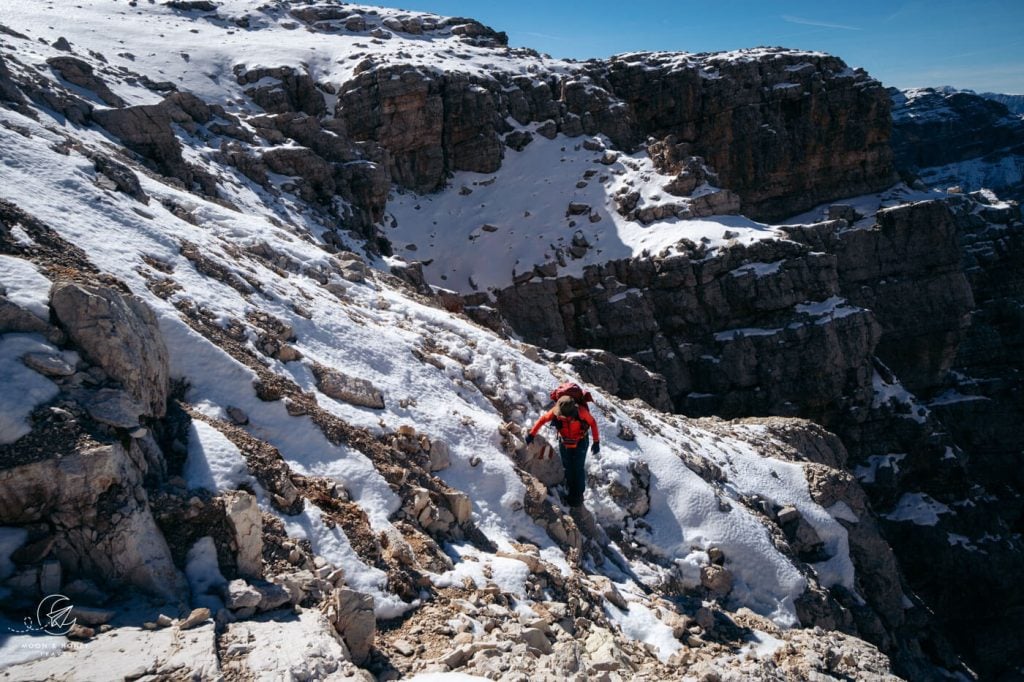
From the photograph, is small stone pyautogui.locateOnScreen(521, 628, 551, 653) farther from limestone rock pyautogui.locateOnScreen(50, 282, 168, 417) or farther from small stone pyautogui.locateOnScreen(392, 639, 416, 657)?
limestone rock pyautogui.locateOnScreen(50, 282, 168, 417)

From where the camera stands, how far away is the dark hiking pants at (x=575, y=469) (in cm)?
1157

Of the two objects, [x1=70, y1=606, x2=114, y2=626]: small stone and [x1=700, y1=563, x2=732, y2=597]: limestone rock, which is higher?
[x1=70, y1=606, x2=114, y2=626]: small stone

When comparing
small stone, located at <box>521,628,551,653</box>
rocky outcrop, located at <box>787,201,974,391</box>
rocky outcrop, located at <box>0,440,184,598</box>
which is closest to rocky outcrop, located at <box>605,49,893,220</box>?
rocky outcrop, located at <box>787,201,974,391</box>

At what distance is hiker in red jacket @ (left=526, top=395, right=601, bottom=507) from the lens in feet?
37.5

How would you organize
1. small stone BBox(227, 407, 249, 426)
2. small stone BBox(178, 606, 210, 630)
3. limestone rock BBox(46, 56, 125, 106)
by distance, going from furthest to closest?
limestone rock BBox(46, 56, 125, 106) < small stone BBox(227, 407, 249, 426) < small stone BBox(178, 606, 210, 630)

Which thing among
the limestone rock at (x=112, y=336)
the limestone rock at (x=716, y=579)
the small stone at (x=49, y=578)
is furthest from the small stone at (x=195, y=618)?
the limestone rock at (x=716, y=579)

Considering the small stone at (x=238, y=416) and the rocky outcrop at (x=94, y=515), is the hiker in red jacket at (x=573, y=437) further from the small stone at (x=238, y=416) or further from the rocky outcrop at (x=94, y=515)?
the rocky outcrop at (x=94, y=515)

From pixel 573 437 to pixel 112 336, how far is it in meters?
7.07

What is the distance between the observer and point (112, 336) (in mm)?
6879

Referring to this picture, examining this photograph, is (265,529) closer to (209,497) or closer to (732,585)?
(209,497)

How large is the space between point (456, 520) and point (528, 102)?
160 feet

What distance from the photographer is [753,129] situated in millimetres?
58031
